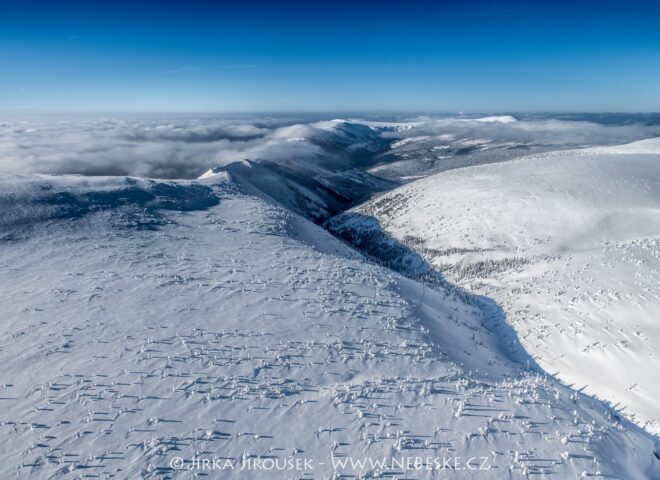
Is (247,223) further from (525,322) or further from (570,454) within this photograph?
(570,454)

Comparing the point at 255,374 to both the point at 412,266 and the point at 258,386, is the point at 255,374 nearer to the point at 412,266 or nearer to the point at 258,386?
the point at 258,386

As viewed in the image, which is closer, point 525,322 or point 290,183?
point 525,322

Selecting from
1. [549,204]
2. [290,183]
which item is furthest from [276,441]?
[290,183]

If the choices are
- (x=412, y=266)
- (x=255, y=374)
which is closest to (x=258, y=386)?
(x=255, y=374)

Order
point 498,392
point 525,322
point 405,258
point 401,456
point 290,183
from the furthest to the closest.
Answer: point 290,183
point 405,258
point 525,322
point 498,392
point 401,456

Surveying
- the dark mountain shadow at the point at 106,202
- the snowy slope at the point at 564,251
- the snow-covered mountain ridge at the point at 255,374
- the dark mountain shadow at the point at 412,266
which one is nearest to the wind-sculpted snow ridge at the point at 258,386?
the snow-covered mountain ridge at the point at 255,374

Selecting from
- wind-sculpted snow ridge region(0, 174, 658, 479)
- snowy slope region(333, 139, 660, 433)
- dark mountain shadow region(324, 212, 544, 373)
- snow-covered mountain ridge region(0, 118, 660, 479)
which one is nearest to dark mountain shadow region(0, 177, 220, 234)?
snow-covered mountain ridge region(0, 118, 660, 479)
